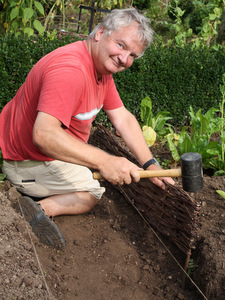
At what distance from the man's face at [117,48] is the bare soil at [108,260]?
1280 mm

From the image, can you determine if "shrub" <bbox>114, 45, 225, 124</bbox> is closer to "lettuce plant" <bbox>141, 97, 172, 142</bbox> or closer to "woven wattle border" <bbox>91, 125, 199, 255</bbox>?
"lettuce plant" <bbox>141, 97, 172, 142</bbox>

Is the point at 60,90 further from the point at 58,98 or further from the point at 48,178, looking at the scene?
the point at 48,178

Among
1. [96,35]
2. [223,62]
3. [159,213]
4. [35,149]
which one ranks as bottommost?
[159,213]

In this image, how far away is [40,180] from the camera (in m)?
3.40

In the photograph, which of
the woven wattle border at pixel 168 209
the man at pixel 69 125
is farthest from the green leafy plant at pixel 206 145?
the man at pixel 69 125

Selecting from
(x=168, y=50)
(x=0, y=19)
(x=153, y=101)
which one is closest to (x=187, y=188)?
(x=153, y=101)

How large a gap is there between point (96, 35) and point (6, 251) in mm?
1559

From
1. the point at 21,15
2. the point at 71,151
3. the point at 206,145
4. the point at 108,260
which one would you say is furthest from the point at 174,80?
the point at 71,151

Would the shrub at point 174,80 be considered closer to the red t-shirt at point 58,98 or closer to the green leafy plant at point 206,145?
the green leafy plant at point 206,145

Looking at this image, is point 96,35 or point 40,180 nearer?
point 96,35

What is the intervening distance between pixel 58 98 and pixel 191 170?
0.92m

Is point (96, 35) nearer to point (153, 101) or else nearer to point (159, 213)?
point (159, 213)

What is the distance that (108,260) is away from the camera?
Result: 10.4ft

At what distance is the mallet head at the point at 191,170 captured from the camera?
2.45 metres
